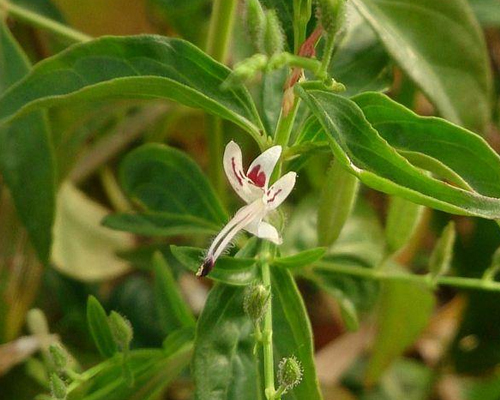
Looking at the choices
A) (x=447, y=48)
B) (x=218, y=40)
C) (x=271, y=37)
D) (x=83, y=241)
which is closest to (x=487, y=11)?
(x=447, y=48)

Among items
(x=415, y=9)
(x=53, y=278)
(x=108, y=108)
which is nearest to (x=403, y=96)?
(x=415, y=9)

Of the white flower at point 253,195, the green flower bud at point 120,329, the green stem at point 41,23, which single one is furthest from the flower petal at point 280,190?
the green stem at point 41,23

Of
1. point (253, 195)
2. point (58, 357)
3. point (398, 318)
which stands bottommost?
point (398, 318)

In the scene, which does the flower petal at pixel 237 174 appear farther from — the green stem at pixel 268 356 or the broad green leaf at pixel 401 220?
the broad green leaf at pixel 401 220

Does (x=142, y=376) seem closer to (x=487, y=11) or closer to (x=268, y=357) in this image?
(x=268, y=357)

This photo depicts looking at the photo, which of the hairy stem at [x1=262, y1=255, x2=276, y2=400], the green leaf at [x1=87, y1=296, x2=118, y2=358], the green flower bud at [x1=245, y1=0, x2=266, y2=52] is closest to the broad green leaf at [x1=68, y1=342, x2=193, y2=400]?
the green leaf at [x1=87, y1=296, x2=118, y2=358]

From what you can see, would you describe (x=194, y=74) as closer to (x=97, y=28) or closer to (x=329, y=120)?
(x=329, y=120)

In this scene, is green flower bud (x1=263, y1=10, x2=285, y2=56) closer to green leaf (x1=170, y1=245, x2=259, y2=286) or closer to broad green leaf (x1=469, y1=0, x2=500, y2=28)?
green leaf (x1=170, y1=245, x2=259, y2=286)
